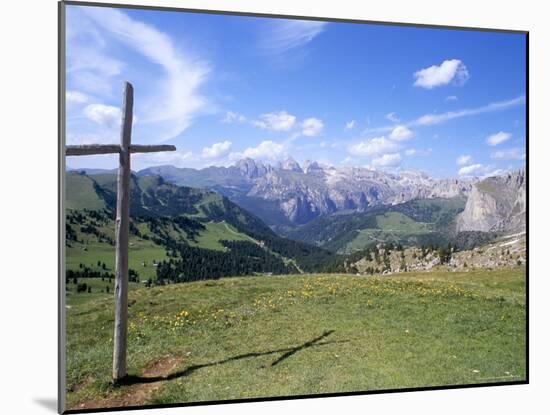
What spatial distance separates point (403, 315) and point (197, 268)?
3.36 m

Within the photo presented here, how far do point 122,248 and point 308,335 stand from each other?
3014 millimetres

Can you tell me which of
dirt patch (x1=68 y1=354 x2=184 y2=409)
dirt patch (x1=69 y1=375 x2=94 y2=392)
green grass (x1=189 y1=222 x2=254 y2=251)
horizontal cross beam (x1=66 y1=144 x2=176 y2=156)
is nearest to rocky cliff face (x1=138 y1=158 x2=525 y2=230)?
green grass (x1=189 y1=222 x2=254 y2=251)

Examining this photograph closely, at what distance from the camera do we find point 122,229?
7617 millimetres

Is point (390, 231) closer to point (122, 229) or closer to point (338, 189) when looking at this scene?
point (338, 189)

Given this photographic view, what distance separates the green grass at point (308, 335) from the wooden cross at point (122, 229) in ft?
0.59

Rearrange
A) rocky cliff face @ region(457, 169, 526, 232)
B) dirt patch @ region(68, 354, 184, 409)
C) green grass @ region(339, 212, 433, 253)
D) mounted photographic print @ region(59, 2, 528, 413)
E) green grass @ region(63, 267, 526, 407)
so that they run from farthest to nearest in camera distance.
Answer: rocky cliff face @ region(457, 169, 526, 232), green grass @ region(339, 212, 433, 253), green grass @ region(63, 267, 526, 407), mounted photographic print @ region(59, 2, 528, 413), dirt patch @ region(68, 354, 184, 409)

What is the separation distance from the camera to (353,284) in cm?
911

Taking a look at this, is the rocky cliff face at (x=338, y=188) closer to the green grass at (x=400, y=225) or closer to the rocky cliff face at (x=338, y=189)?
the rocky cliff face at (x=338, y=189)

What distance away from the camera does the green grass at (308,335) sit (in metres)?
7.86

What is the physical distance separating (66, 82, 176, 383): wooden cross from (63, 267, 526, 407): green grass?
179 mm

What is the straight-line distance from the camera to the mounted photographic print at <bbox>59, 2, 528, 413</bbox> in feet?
25.3

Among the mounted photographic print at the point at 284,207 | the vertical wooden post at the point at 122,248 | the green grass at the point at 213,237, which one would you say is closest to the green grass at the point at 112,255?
the mounted photographic print at the point at 284,207

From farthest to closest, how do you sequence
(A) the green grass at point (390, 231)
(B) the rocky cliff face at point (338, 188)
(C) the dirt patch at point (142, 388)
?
(A) the green grass at point (390, 231), (B) the rocky cliff face at point (338, 188), (C) the dirt patch at point (142, 388)

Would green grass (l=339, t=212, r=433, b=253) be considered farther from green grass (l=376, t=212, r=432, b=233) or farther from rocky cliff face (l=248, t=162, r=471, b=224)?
rocky cliff face (l=248, t=162, r=471, b=224)
